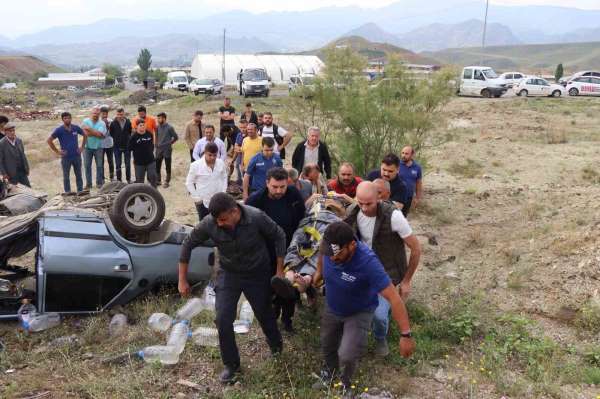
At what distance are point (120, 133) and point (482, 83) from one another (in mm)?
21745

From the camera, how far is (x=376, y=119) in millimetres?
9133

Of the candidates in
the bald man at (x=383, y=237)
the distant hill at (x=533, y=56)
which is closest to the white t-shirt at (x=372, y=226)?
the bald man at (x=383, y=237)

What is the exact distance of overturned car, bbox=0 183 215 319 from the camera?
4586 mm

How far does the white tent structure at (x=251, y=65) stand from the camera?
5956 centimetres

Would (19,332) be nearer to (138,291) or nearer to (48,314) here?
(48,314)

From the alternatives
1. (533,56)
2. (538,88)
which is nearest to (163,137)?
(538,88)

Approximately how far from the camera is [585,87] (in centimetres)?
2703

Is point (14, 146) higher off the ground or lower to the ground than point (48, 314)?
higher

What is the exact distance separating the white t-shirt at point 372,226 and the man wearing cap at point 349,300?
0.42 meters

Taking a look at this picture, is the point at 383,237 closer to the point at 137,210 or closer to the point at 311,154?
the point at 137,210

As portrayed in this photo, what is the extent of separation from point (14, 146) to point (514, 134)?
14.2m

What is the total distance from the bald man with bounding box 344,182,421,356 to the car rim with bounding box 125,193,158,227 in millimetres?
2313

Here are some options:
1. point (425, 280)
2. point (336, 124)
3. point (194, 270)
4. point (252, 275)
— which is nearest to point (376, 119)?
point (336, 124)

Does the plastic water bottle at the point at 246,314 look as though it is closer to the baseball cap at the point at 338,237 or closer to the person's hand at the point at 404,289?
the person's hand at the point at 404,289
